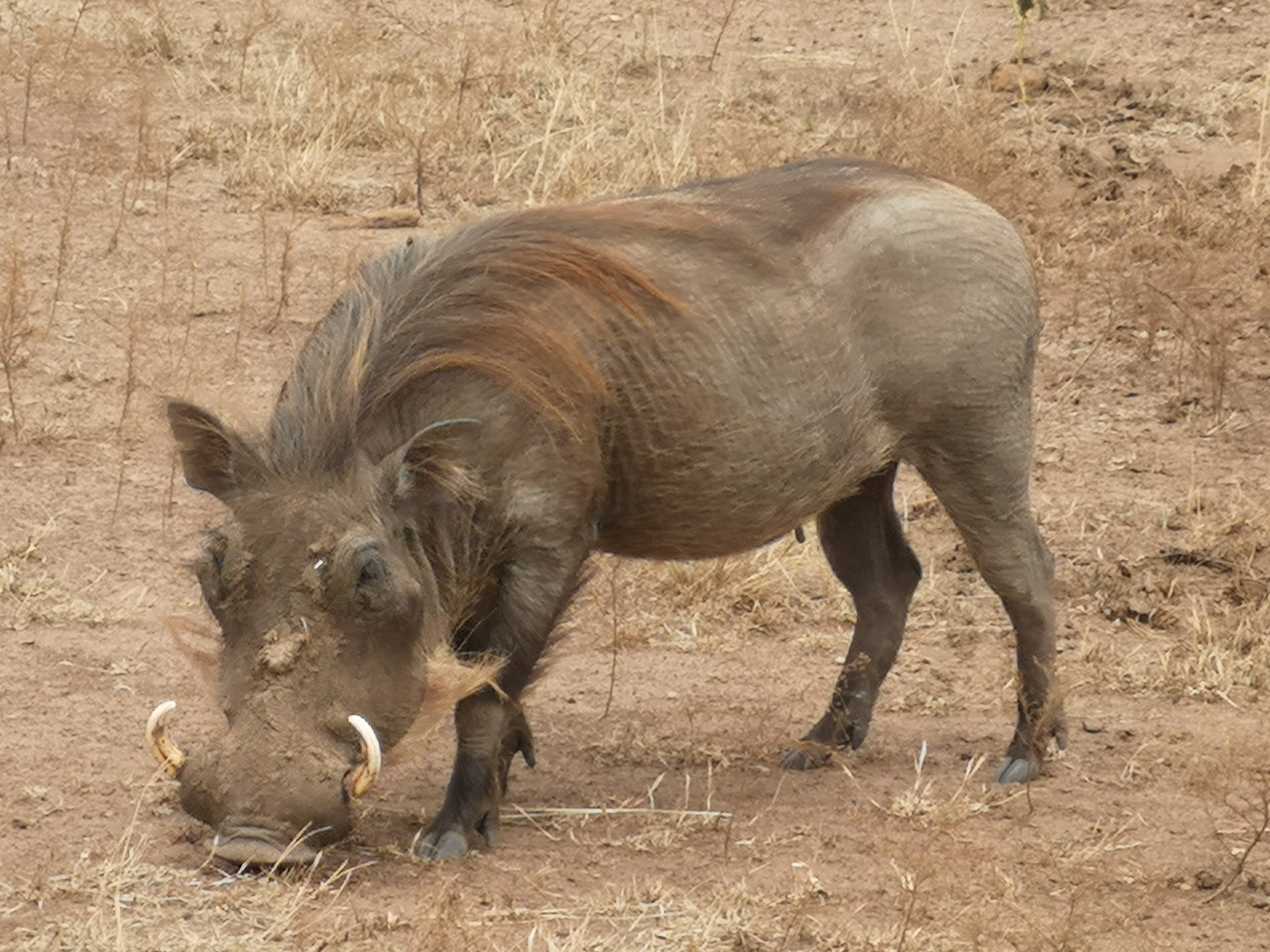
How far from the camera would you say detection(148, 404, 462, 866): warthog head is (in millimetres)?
3910

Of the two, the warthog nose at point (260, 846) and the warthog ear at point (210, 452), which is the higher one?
the warthog ear at point (210, 452)

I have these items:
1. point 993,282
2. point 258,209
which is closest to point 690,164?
point 258,209

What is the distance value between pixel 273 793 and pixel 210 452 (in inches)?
27.4

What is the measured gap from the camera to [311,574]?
158 inches

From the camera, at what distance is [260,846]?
3.88 metres

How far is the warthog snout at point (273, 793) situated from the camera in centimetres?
389

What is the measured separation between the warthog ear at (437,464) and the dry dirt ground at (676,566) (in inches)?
15.0

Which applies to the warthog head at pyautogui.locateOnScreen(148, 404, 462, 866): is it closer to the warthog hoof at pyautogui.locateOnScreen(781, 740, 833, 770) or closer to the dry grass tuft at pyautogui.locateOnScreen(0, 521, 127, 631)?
the warthog hoof at pyautogui.locateOnScreen(781, 740, 833, 770)

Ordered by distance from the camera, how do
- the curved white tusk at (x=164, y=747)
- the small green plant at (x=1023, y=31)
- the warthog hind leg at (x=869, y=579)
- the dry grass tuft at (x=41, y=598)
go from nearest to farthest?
1. the curved white tusk at (x=164, y=747)
2. the warthog hind leg at (x=869, y=579)
3. the dry grass tuft at (x=41, y=598)
4. the small green plant at (x=1023, y=31)

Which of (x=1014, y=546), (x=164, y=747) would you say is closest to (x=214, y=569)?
(x=164, y=747)

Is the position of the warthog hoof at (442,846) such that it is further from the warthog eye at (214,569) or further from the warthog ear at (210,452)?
the warthog ear at (210,452)

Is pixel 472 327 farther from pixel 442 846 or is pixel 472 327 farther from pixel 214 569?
pixel 442 846

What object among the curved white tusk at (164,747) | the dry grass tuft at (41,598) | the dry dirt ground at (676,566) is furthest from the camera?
the dry grass tuft at (41,598)

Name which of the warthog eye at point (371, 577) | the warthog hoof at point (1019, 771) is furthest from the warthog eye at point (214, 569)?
the warthog hoof at point (1019, 771)
